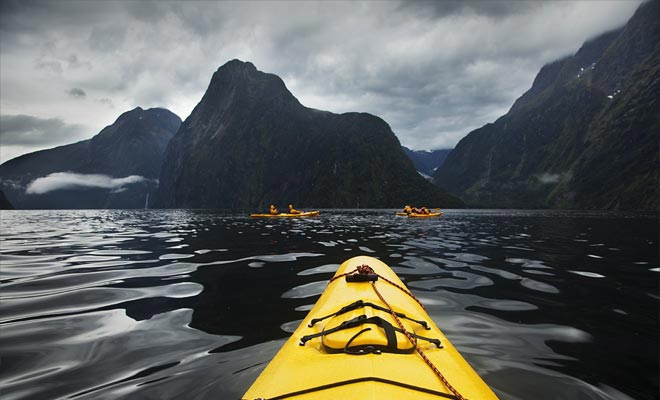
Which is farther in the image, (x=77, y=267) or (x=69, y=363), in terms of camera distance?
(x=77, y=267)

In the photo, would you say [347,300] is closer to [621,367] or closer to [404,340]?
[404,340]

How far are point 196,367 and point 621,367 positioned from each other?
517 centimetres

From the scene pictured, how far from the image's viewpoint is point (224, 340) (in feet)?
16.1

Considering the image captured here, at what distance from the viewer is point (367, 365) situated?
2545mm

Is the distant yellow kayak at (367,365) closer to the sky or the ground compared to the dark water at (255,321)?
closer to the sky

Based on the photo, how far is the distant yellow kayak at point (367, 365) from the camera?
2.33m

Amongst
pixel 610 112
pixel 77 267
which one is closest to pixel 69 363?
pixel 77 267

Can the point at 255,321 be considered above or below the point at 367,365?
below

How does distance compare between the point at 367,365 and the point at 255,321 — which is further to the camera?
the point at 255,321

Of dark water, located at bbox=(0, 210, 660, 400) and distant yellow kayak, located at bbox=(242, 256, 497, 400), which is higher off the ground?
distant yellow kayak, located at bbox=(242, 256, 497, 400)

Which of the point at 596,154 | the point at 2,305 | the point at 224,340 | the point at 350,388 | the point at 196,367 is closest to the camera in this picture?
the point at 350,388

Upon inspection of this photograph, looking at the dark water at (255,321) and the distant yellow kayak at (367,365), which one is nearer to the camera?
the distant yellow kayak at (367,365)

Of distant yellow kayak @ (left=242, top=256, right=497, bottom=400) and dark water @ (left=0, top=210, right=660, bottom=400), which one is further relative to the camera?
dark water @ (left=0, top=210, right=660, bottom=400)

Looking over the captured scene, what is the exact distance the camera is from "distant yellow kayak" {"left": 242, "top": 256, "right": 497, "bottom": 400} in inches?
91.7
